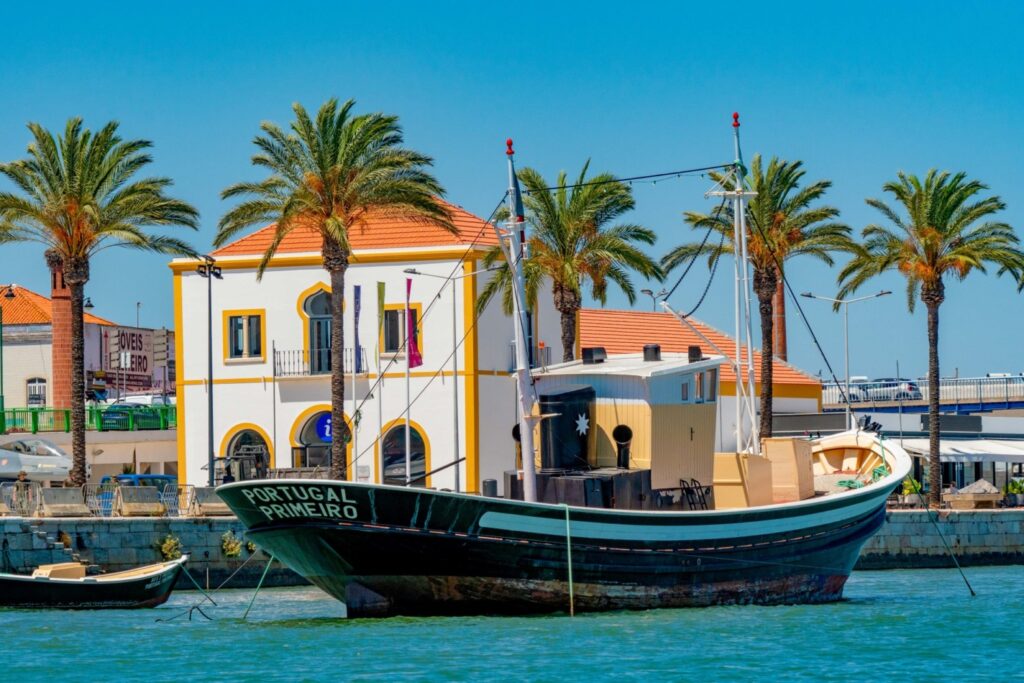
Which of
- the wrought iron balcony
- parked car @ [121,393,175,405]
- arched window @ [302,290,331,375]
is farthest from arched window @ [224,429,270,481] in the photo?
parked car @ [121,393,175,405]

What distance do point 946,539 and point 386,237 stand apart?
731 inches

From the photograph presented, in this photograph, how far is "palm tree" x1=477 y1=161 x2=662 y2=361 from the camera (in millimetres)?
48875

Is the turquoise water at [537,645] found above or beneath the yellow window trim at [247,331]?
beneath

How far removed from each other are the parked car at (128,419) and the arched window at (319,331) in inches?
536

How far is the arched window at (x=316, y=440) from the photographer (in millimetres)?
51844

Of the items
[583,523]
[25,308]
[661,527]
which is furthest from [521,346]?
[25,308]

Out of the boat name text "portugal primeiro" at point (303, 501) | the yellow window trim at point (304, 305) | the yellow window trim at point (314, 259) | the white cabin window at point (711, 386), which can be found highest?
the yellow window trim at point (314, 259)

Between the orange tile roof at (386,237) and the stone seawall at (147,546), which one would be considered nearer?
the stone seawall at (147,546)

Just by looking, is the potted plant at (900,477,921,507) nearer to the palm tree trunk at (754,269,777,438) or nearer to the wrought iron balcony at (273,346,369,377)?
the palm tree trunk at (754,269,777,438)

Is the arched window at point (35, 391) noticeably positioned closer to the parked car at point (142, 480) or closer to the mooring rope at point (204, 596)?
the parked car at point (142, 480)

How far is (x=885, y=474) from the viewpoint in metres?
36.9

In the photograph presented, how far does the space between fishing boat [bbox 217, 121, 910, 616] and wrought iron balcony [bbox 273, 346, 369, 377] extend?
19535 millimetres

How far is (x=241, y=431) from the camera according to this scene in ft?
175

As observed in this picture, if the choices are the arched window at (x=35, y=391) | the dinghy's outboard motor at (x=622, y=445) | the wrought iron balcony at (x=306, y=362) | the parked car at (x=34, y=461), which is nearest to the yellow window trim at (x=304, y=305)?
the wrought iron balcony at (x=306, y=362)
